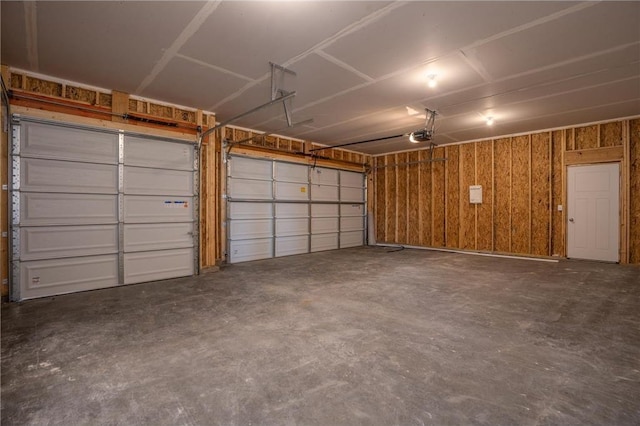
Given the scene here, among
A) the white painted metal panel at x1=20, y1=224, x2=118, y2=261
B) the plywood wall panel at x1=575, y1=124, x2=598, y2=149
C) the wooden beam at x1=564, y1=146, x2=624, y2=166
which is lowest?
the white painted metal panel at x1=20, y1=224, x2=118, y2=261

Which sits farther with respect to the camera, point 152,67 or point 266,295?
point 266,295

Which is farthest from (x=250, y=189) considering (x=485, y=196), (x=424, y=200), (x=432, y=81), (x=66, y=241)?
(x=485, y=196)

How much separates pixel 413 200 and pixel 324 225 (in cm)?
296

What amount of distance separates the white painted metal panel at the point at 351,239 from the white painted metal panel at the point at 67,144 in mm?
6454

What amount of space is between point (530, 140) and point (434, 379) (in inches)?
296

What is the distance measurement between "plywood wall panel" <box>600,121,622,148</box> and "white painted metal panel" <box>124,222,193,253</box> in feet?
28.8

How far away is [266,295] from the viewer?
4309mm

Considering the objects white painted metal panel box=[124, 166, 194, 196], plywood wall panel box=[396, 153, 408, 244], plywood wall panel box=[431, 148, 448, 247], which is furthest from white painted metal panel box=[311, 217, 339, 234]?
white painted metal panel box=[124, 166, 194, 196]

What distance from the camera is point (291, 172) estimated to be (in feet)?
26.7

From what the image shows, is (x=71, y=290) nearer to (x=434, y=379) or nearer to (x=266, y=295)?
(x=266, y=295)

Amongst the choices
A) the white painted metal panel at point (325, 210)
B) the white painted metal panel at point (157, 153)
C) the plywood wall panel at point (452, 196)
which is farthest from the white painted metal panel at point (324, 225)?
the white painted metal panel at point (157, 153)

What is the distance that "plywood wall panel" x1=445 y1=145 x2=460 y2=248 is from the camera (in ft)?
28.5

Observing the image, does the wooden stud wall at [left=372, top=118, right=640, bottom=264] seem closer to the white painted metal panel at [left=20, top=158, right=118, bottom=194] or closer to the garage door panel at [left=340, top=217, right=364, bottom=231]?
the garage door panel at [left=340, top=217, right=364, bottom=231]

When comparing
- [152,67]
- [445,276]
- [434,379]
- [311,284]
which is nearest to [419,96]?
[445,276]
